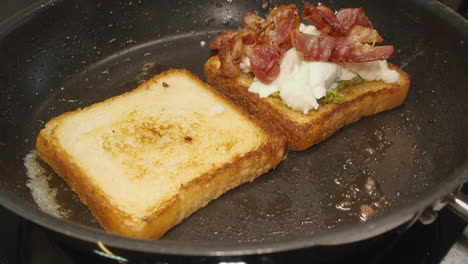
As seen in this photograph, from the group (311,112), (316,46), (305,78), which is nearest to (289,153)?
(311,112)

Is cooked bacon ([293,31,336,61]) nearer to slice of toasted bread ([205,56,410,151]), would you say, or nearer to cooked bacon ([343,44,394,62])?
cooked bacon ([343,44,394,62])

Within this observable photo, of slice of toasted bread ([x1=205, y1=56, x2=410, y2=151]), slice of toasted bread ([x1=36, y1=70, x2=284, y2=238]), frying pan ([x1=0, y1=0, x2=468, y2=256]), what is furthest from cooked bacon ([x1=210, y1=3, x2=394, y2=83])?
frying pan ([x1=0, y1=0, x2=468, y2=256])

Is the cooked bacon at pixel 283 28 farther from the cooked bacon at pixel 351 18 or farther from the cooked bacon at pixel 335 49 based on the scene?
the cooked bacon at pixel 351 18

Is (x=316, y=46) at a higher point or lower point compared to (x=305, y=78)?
higher

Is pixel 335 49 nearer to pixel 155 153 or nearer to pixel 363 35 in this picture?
pixel 363 35

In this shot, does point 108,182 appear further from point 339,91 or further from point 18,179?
point 339,91

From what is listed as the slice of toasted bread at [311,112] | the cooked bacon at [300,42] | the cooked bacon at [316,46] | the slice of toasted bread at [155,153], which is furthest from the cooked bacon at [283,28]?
the slice of toasted bread at [155,153]
